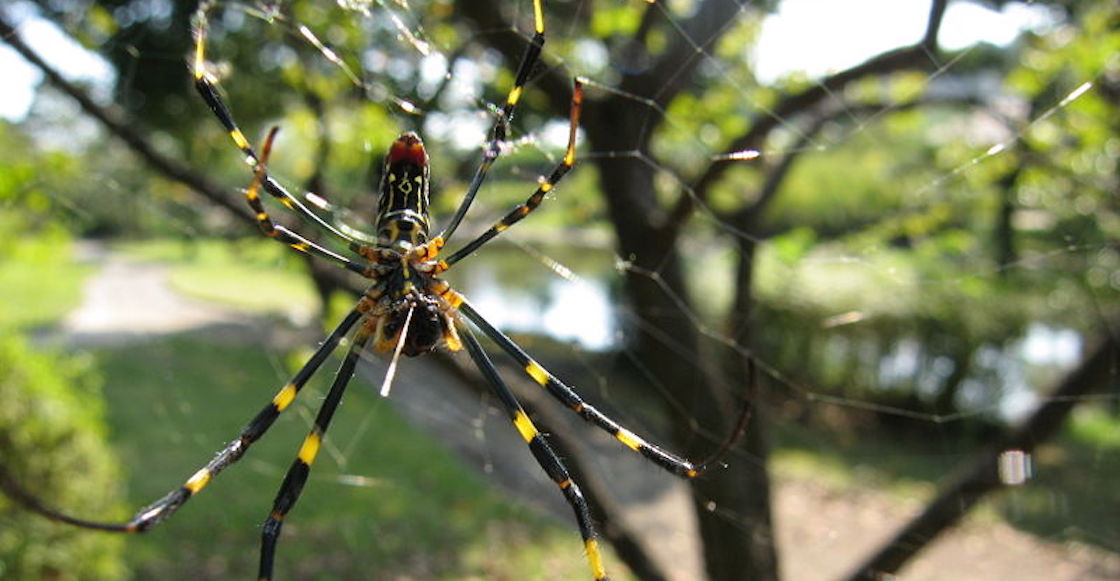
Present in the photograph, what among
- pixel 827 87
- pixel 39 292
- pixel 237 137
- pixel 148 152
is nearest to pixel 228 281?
pixel 39 292

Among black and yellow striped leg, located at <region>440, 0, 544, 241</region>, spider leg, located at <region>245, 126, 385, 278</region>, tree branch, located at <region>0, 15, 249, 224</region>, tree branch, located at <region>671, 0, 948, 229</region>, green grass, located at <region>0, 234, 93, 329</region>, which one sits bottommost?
spider leg, located at <region>245, 126, 385, 278</region>

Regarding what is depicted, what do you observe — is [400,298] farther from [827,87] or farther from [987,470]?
[987,470]

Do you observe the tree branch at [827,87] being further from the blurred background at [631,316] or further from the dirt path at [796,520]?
the dirt path at [796,520]

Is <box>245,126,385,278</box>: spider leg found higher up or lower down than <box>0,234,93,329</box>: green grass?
lower down

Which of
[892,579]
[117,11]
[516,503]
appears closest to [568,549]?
[516,503]

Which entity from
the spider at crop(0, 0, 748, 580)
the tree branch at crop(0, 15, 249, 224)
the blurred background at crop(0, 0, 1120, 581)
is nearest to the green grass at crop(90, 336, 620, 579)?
the blurred background at crop(0, 0, 1120, 581)

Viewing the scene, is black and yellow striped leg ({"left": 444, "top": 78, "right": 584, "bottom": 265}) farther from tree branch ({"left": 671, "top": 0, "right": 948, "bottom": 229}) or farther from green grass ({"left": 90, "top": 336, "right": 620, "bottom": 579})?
green grass ({"left": 90, "top": 336, "right": 620, "bottom": 579})
